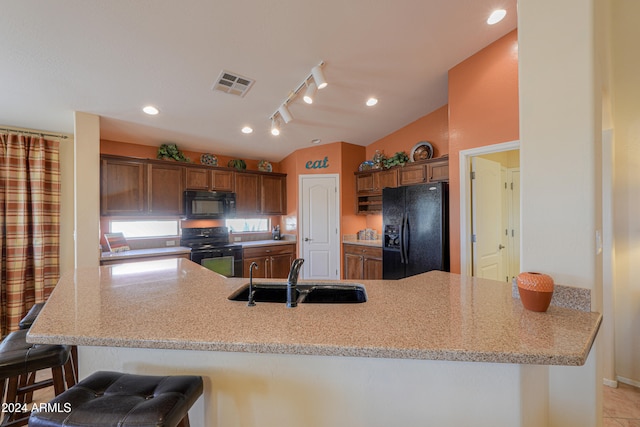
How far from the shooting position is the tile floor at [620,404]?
5.66 feet

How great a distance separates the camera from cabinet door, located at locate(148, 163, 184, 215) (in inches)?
141

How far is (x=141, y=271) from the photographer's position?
1.91 metres

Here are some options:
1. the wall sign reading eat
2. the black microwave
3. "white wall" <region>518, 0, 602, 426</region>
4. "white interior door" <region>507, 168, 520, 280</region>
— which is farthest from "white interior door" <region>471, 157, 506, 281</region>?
the black microwave

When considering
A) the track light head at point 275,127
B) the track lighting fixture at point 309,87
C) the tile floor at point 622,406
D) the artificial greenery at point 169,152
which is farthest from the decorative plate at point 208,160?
the tile floor at point 622,406

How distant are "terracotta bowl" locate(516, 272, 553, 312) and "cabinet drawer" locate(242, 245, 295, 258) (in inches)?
147

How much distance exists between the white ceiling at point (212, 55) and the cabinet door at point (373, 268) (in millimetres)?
2164

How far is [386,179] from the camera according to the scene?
13.4 ft

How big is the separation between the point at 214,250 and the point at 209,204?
2.42 ft

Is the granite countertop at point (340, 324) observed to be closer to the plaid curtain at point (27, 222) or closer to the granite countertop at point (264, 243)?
the plaid curtain at point (27, 222)

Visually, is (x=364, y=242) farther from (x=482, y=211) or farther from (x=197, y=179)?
(x=197, y=179)

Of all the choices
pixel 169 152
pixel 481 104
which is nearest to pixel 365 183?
pixel 481 104

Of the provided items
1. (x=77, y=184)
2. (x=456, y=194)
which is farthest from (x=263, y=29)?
(x=77, y=184)

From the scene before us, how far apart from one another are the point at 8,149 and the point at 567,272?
4935 millimetres

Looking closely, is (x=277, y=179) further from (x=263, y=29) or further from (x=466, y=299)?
(x=466, y=299)
